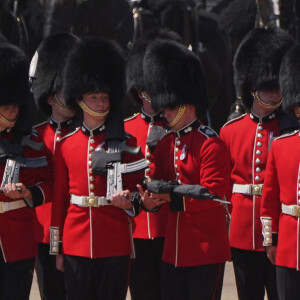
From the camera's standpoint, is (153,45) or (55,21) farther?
(55,21)

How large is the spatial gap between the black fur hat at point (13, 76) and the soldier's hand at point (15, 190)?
462 mm

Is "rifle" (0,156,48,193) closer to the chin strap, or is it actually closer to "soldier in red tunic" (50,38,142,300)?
"soldier in red tunic" (50,38,142,300)

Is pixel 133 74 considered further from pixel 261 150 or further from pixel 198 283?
pixel 198 283

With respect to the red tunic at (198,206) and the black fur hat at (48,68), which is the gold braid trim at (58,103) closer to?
the black fur hat at (48,68)

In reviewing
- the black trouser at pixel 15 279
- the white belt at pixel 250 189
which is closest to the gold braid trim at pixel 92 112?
the black trouser at pixel 15 279

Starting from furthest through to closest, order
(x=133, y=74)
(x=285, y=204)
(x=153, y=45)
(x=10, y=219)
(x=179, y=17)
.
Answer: (x=179, y=17)
(x=133, y=74)
(x=153, y=45)
(x=10, y=219)
(x=285, y=204)

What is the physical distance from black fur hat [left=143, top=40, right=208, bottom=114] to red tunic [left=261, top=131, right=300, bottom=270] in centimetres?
53

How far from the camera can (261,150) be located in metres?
6.38

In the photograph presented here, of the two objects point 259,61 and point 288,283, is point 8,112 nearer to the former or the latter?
point 259,61

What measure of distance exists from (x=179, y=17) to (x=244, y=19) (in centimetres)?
54

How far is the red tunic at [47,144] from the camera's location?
6.55 meters

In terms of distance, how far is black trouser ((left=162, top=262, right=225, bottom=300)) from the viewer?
5.75 metres

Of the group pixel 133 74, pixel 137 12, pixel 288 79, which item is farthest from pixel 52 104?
pixel 137 12

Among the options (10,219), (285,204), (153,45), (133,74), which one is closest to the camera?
(285,204)
